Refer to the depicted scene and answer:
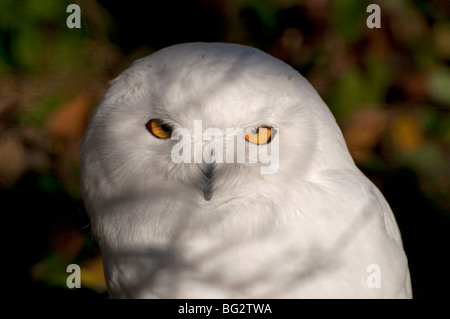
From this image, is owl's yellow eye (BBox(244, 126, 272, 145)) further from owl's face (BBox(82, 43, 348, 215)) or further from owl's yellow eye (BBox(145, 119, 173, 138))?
owl's yellow eye (BBox(145, 119, 173, 138))

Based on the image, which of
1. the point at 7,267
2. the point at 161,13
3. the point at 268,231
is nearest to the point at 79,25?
the point at 161,13

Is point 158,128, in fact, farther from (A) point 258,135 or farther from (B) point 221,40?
(B) point 221,40

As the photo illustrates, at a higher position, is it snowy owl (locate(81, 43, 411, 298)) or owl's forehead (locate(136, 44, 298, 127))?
owl's forehead (locate(136, 44, 298, 127))

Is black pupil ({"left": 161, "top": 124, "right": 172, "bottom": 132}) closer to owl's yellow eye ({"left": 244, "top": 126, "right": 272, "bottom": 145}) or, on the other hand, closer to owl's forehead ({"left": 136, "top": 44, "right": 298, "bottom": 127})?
owl's forehead ({"left": 136, "top": 44, "right": 298, "bottom": 127})

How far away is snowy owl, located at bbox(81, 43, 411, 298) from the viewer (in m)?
1.48

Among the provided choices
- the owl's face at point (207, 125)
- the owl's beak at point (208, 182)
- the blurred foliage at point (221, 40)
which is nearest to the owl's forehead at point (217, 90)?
the owl's face at point (207, 125)

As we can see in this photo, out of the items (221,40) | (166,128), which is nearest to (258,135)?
(166,128)

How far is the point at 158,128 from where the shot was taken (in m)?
1.54

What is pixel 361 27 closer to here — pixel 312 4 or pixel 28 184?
pixel 312 4

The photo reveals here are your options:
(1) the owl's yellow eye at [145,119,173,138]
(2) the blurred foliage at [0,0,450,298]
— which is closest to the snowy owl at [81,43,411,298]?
(1) the owl's yellow eye at [145,119,173,138]

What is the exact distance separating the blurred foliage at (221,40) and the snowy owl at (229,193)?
0.87 m

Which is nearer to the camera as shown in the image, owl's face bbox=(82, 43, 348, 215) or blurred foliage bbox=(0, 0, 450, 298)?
owl's face bbox=(82, 43, 348, 215)

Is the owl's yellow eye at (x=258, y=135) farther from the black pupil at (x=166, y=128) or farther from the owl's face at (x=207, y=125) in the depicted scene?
the black pupil at (x=166, y=128)

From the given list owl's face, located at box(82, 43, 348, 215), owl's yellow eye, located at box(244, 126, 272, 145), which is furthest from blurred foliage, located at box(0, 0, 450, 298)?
owl's yellow eye, located at box(244, 126, 272, 145)
